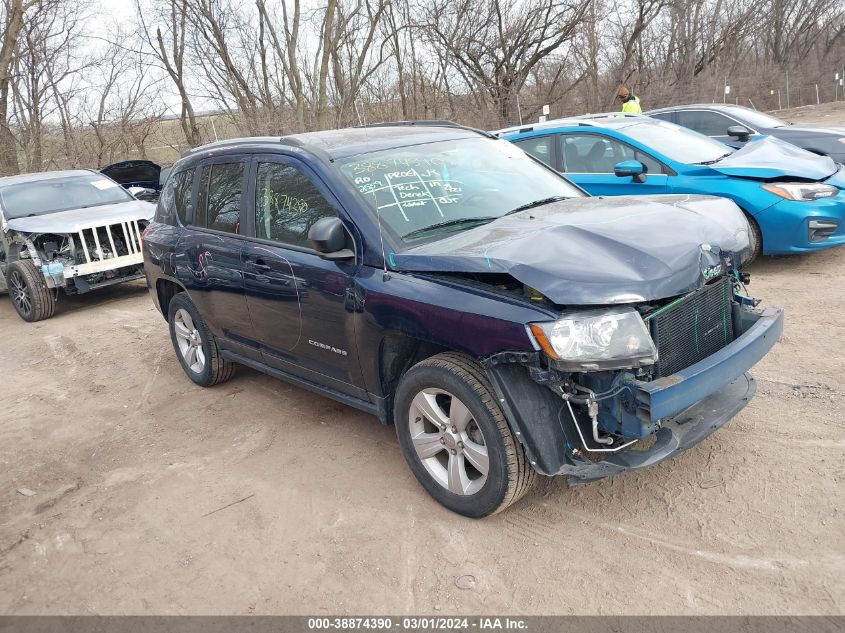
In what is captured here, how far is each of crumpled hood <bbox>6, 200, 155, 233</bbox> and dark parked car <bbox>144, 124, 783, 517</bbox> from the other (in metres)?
4.74

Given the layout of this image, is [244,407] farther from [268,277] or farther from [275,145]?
[275,145]

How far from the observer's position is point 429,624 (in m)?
2.69

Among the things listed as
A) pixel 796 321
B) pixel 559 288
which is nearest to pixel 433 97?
pixel 796 321

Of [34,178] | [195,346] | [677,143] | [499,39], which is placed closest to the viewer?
[195,346]

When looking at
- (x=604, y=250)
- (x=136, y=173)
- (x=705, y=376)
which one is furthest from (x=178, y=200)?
(x=136, y=173)

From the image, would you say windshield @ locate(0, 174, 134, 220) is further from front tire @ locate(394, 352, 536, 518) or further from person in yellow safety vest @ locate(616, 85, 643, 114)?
person in yellow safety vest @ locate(616, 85, 643, 114)

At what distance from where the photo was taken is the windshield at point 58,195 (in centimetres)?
938

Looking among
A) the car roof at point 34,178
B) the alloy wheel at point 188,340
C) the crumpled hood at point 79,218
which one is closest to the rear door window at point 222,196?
the alloy wheel at point 188,340

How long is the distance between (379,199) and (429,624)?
2.13m

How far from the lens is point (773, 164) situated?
6.75 m

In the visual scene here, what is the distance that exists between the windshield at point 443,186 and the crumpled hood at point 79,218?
5.74 meters

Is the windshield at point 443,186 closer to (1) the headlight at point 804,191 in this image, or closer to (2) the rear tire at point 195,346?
(2) the rear tire at point 195,346

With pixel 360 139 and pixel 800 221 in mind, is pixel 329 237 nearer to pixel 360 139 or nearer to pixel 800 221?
pixel 360 139

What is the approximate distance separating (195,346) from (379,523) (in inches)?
111
